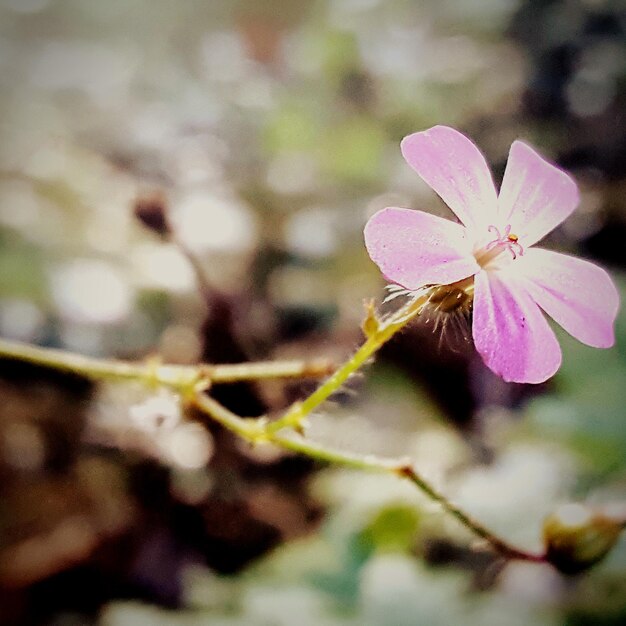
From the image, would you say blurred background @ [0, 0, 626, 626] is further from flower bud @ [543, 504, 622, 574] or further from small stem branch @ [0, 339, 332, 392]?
flower bud @ [543, 504, 622, 574]

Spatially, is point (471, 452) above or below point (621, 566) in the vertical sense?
above

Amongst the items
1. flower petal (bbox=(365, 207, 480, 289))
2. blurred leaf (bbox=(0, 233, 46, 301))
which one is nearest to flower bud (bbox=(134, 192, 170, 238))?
blurred leaf (bbox=(0, 233, 46, 301))

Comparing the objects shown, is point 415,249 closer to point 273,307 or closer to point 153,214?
point 153,214

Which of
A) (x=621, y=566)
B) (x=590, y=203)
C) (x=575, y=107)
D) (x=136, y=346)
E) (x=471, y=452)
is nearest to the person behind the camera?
(x=621, y=566)

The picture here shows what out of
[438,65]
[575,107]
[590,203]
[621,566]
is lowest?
[621,566]

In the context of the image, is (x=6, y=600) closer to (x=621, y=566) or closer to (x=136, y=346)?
(x=136, y=346)

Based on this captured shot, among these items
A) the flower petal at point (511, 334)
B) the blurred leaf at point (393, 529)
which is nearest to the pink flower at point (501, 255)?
the flower petal at point (511, 334)

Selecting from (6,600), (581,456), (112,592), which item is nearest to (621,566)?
(581,456)
